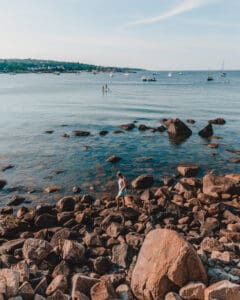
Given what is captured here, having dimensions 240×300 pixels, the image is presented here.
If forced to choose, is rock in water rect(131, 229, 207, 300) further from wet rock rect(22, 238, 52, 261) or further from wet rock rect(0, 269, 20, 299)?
wet rock rect(22, 238, 52, 261)

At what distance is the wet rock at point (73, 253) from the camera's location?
48.6ft

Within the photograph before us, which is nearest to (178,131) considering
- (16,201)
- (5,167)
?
(5,167)

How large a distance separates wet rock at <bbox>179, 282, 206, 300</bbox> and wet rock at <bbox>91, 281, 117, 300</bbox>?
2300 mm

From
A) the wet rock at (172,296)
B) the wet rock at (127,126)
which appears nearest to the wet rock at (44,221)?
the wet rock at (172,296)

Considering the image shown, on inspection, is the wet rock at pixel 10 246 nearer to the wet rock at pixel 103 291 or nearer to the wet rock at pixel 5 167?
the wet rock at pixel 103 291

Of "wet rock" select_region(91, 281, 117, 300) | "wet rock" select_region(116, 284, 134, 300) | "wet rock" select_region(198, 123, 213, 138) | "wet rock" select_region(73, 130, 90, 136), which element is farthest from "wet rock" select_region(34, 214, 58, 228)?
"wet rock" select_region(198, 123, 213, 138)

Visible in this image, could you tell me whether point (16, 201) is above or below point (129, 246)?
below

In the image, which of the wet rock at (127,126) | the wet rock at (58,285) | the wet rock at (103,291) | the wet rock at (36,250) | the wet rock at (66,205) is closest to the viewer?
the wet rock at (103,291)

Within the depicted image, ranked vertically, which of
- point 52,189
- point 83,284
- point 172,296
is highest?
point 172,296

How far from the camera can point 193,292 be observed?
455 inches

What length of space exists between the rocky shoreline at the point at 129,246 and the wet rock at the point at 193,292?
30mm

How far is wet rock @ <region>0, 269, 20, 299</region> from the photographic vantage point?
1185cm

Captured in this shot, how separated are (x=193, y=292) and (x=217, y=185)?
48.3ft

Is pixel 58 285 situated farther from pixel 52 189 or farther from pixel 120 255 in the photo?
pixel 52 189
